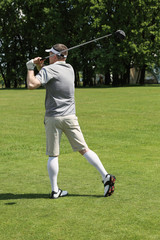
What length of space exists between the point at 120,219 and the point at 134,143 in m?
6.21

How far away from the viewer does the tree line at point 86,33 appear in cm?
5366

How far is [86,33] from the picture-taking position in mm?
57906

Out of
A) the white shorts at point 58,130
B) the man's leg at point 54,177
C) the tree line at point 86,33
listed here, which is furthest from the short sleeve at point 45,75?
the tree line at point 86,33

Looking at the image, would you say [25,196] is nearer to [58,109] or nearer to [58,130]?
[58,130]

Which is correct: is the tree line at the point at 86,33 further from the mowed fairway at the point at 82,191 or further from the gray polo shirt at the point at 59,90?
the gray polo shirt at the point at 59,90

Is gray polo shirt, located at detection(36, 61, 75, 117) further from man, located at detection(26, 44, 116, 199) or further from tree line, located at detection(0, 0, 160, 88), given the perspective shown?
tree line, located at detection(0, 0, 160, 88)

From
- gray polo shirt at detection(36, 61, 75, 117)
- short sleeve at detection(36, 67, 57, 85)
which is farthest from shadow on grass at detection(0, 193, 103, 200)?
short sleeve at detection(36, 67, 57, 85)

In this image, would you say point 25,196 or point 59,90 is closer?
point 59,90

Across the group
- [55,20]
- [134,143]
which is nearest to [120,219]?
[134,143]

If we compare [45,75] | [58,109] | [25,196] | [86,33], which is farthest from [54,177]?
[86,33]

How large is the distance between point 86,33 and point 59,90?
175 feet

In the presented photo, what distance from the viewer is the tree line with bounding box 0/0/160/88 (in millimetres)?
53656

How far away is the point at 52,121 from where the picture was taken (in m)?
6.01

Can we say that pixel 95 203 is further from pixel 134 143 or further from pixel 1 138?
pixel 1 138
